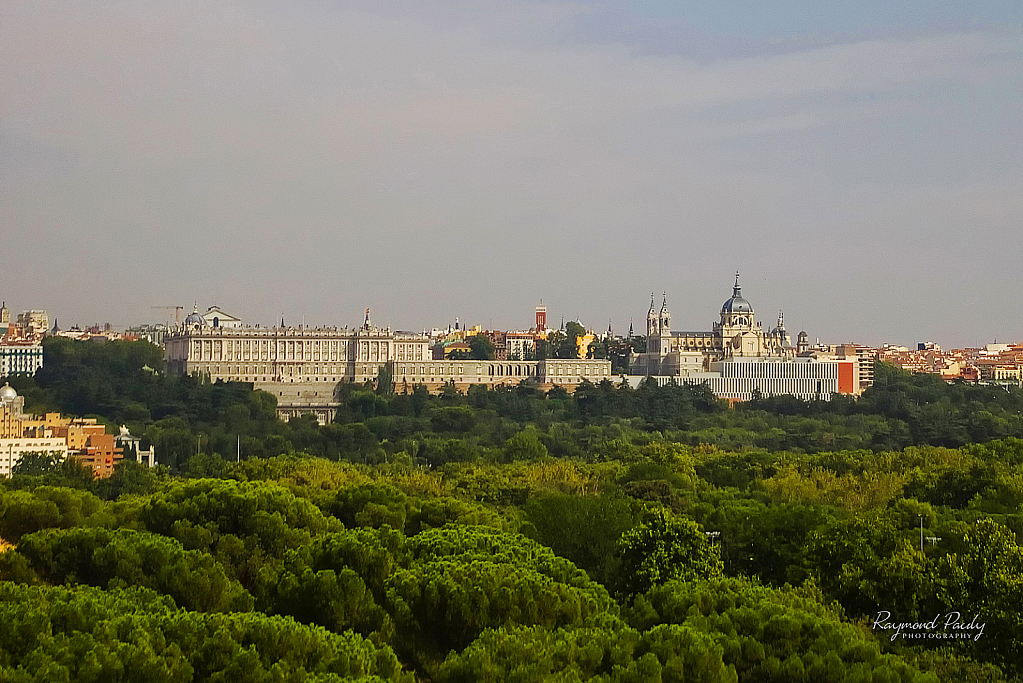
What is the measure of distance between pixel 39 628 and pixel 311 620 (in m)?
3.97

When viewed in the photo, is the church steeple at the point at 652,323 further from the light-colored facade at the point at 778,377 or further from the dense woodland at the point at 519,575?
the dense woodland at the point at 519,575

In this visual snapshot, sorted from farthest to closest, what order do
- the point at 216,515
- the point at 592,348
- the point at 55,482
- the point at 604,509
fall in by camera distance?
the point at 592,348, the point at 55,482, the point at 604,509, the point at 216,515

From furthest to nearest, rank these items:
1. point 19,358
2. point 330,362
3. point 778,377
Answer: point 778,377
point 330,362
point 19,358

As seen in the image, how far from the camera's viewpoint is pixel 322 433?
7194 centimetres

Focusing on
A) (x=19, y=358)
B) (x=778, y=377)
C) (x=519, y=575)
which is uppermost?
(x=19, y=358)

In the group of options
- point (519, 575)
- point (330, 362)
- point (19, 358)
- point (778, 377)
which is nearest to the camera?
point (519, 575)

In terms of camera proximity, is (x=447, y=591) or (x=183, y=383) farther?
(x=183, y=383)

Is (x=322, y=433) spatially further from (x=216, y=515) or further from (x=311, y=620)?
(x=311, y=620)

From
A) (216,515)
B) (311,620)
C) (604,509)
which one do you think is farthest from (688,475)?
(311,620)

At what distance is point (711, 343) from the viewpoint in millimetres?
131250

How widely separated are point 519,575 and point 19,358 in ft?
324

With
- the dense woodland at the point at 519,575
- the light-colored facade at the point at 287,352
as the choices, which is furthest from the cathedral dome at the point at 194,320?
the dense woodland at the point at 519,575

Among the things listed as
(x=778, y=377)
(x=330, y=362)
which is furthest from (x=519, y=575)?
(x=778, y=377)

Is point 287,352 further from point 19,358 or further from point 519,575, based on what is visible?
point 519,575
